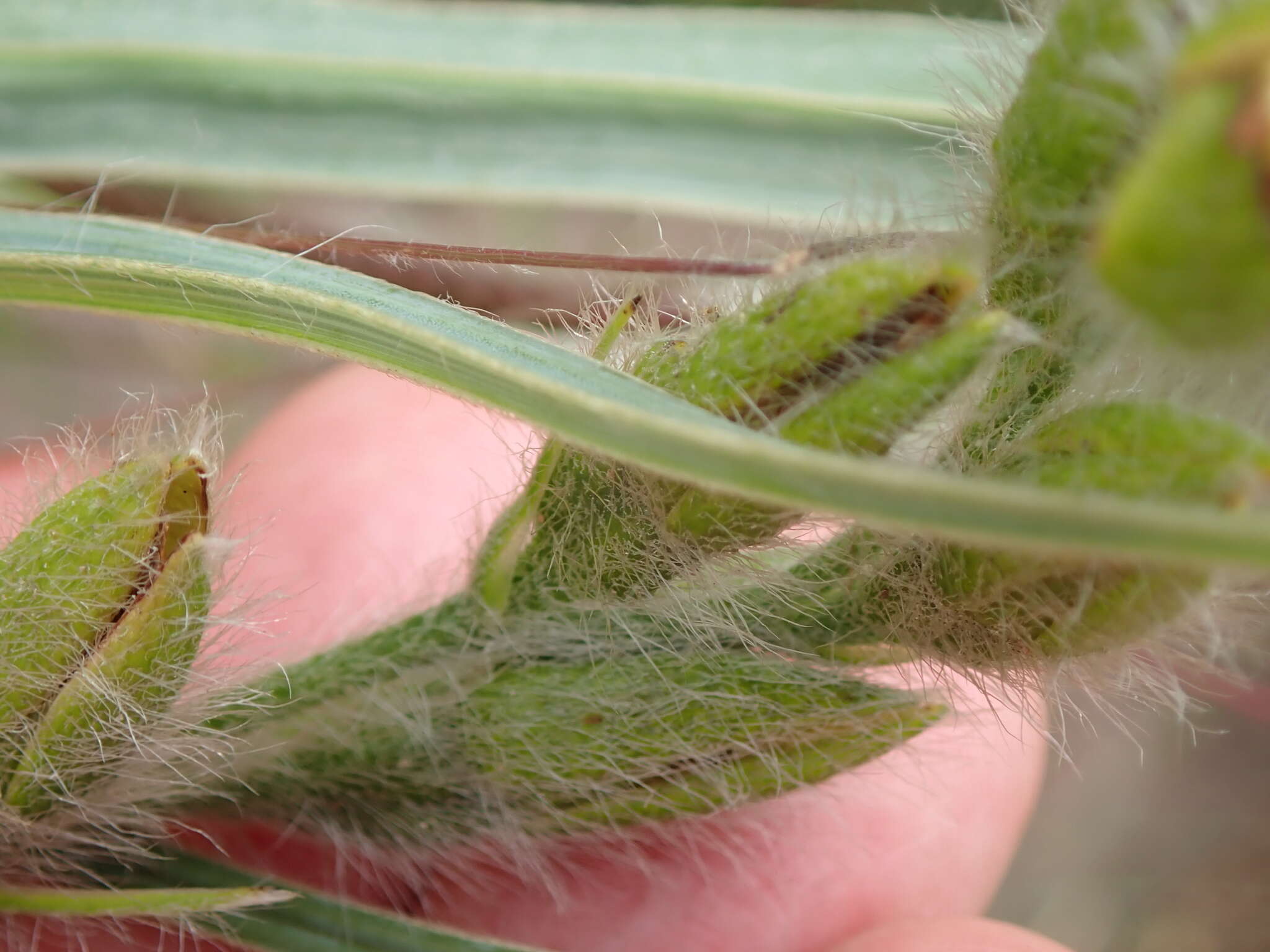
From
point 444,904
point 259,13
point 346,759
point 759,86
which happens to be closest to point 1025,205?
point 346,759

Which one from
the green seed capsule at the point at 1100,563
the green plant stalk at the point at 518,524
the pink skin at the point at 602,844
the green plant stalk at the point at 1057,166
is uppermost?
the green plant stalk at the point at 1057,166

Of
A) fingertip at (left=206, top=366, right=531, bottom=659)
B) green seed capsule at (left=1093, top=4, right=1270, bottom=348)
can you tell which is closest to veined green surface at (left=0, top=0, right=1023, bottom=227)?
fingertip at (left=206, top=366, right=531, bottom=659)

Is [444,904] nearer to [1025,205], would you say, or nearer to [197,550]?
[197,550]

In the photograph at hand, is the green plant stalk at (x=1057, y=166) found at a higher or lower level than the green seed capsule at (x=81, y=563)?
higher

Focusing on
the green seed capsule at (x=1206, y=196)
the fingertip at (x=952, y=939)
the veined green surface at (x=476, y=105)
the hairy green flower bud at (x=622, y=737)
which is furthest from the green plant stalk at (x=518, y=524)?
the veined green surface at (x=476, y=105)

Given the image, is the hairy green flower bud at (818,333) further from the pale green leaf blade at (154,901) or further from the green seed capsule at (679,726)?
the pale green leaf blade at (154,901)

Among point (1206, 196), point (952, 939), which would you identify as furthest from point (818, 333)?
point (952, 939)
